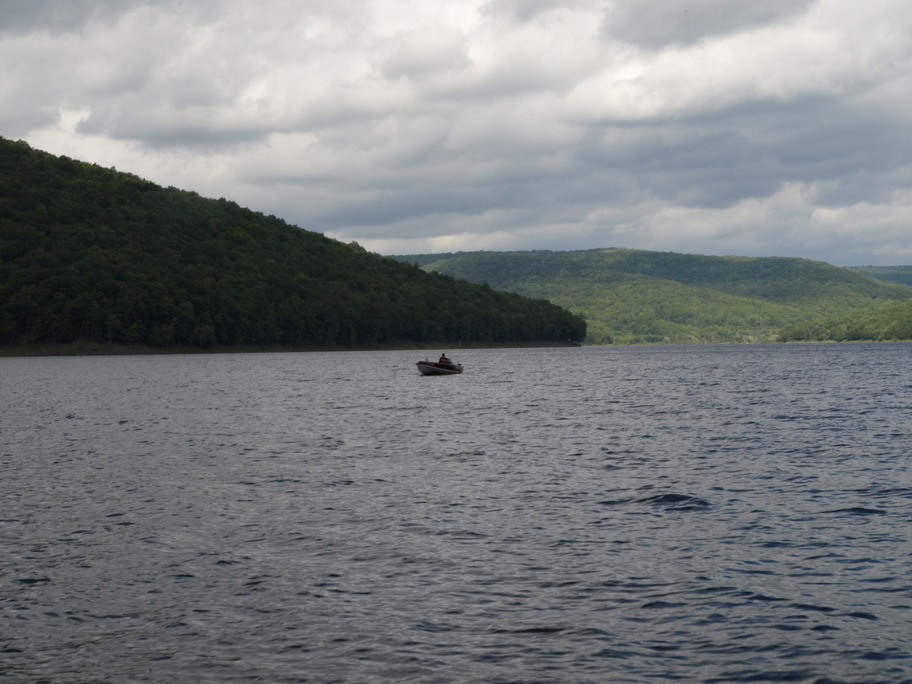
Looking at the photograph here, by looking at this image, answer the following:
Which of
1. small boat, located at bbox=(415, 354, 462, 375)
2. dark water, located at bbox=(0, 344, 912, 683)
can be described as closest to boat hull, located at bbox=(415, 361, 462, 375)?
small boat, located at bbox=(415, 354, 462, 375)

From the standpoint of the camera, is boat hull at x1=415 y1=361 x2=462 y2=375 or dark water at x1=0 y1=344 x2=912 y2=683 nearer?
dark water at x1=0 y1=344 x2=912 y2=683

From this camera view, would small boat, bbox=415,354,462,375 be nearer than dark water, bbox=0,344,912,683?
No

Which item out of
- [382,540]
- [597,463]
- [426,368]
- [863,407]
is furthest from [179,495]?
[426,368]

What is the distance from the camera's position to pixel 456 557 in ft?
70.6

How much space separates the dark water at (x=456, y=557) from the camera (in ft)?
48.8

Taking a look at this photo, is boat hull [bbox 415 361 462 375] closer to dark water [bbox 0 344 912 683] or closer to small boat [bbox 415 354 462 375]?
small boat [bbox 415 354 462 375]

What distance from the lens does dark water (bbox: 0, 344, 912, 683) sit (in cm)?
1486

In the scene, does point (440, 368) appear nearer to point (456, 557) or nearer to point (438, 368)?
point (438, 368)

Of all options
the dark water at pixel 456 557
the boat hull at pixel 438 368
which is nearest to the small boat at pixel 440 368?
the boat hull at pixel 438 368

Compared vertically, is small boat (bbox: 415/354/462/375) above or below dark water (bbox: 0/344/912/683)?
above

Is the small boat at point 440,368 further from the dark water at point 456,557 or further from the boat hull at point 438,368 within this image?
the dark water at point 456,557

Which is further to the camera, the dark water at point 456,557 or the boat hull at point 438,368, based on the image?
the boat hull at point 438,368


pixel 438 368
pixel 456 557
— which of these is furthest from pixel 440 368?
pixel 456 557

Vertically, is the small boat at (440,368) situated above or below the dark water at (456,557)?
above
